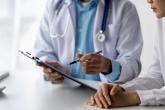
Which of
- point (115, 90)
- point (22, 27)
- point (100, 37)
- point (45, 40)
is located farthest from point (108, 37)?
point (22, 27)

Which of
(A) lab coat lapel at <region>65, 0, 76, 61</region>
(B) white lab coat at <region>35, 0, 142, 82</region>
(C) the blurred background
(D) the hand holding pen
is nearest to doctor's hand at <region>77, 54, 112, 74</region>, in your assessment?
(D) the hand holding pen

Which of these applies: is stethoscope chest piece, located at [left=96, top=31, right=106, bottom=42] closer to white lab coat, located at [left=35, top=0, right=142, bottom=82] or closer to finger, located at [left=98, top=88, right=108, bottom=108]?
white lab coat, located at [left=35, top=0, right=142, bottom=82]

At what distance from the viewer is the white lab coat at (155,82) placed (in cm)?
97

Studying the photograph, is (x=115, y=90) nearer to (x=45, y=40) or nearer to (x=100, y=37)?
(x=100, y=37)

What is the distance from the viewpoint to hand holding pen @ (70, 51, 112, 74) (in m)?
1.15

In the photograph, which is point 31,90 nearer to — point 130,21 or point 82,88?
point 82,88

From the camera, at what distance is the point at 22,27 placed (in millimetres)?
2416

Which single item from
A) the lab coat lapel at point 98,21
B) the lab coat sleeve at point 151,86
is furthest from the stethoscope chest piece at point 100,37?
the lab coat sleeve at point 151,86

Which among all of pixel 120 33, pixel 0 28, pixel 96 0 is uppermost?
pixel 96 0

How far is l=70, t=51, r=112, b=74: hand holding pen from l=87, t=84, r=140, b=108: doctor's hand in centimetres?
18

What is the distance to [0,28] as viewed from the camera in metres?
2.41

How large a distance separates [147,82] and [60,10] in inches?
22.9

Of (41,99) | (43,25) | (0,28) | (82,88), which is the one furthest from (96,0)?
(0,28)

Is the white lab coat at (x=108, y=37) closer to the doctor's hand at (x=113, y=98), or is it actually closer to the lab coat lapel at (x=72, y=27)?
the lab coat lapel at (x=72, y=27)
